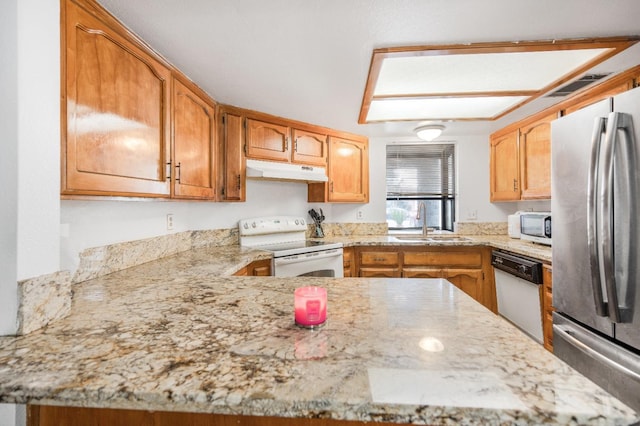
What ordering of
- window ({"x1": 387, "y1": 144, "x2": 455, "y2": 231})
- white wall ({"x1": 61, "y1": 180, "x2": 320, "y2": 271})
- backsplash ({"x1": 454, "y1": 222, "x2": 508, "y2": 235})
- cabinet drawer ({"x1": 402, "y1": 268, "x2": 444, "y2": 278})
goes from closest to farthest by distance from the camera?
1. white wall ({"x1": 61, "y1": 180, "x2": 320, "y2": 271})
2. cabinet drawer ({"x1": 402, "y1": 268, "x2": 444, "y2": 278})
3. backsplash ({"x1": 454, "y1": 222, "x2": 508, "y2": 235})
4. window ({"x1": 387, "y1": 144, "x2": 455, "y2": 231})

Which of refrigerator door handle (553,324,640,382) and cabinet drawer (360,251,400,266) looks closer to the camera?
refrigerator door handle (553,324,640,382)

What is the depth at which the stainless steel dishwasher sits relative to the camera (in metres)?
2.16

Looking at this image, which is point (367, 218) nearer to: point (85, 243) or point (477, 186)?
point (477, 186)

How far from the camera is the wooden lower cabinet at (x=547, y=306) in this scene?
203cm

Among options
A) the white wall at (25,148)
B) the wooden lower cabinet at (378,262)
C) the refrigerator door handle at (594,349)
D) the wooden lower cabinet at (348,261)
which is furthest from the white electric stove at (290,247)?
the refrigerator door handle at (594,349)

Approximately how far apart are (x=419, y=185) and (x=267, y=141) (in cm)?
200

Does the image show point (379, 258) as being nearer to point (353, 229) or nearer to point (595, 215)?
point (353, 229)

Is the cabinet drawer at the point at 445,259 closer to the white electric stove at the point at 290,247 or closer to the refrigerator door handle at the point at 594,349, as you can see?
the white electric stove at the point at 290,247

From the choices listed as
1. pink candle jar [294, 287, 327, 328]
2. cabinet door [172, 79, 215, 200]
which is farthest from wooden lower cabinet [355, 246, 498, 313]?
pink candle jar [294, 287, 327, 328]

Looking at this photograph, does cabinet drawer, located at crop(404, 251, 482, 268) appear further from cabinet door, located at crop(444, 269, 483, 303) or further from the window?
the window

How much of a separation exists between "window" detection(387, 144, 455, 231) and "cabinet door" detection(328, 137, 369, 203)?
0.40m

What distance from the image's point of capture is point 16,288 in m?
0.74

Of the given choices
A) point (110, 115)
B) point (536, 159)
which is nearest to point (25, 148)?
point (110, 115)

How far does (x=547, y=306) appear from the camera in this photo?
2.07 metres
